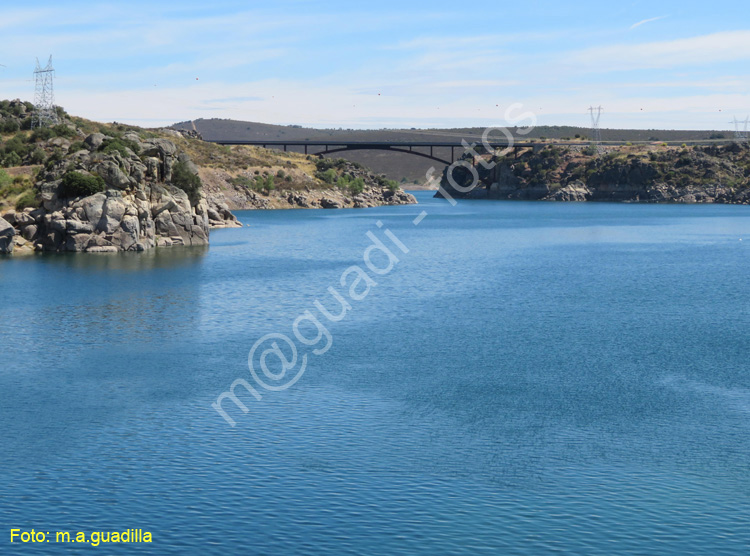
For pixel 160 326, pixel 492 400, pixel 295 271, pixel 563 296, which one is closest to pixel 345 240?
pixel 295 271

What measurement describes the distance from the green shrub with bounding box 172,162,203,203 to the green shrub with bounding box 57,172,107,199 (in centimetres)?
1643

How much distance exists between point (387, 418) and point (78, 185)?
65693mm

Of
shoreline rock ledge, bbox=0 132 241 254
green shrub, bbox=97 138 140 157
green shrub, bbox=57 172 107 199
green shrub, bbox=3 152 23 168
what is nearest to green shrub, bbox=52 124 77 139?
green shrub, bbox=3 152 23 168

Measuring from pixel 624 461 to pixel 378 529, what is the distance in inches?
412

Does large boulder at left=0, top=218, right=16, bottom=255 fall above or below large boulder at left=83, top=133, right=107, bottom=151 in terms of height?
below

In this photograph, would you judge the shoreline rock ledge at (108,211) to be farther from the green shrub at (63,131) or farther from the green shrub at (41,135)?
the green shrub at (63,131)

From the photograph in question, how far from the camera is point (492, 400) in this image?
126ft

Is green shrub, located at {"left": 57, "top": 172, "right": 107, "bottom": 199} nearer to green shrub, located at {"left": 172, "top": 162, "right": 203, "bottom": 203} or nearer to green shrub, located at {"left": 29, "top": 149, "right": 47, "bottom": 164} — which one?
green shrub, located at {"left": 172, "top": 162, "right": 203, "bottom": 203}

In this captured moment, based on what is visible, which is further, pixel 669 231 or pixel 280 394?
pixel 669 231

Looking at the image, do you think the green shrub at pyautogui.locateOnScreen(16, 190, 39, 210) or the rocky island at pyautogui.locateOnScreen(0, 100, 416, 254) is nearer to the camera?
the rocky island at pyautogui.locateOnScreen(0, 100, 416, 254)

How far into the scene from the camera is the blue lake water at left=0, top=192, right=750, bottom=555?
25.6 m

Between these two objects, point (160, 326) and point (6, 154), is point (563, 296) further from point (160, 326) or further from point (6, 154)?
point (6, 154)

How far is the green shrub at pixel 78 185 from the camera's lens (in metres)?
90.9

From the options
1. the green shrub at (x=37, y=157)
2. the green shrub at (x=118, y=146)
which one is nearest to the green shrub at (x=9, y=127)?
the green shrub at (x=37, y=157)
